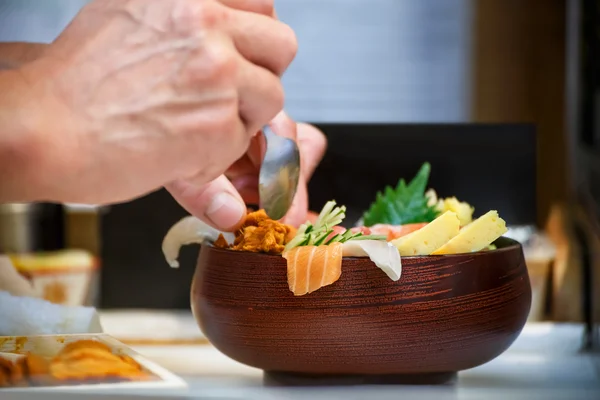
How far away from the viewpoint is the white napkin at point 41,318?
701 millimetres

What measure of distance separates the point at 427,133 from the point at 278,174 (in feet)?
3.14

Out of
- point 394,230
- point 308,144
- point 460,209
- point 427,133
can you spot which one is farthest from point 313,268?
point 427,133

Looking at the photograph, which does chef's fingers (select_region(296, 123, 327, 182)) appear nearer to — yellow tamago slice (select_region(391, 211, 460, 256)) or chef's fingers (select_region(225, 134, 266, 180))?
chef's fingers (select_region(225, 134, 266, 180))

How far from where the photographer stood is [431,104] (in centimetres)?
338

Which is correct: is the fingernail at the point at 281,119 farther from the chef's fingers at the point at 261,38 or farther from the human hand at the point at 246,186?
the chef's fingers at the point at 261,38

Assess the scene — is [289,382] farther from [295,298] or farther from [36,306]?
[36,306]

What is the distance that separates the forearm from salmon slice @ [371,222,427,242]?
396mm

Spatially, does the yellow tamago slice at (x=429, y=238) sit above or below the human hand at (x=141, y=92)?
below

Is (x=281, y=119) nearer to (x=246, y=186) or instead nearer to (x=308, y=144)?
(x=246, y=186)

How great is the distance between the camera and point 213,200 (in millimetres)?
727

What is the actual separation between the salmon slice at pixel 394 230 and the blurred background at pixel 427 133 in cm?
23

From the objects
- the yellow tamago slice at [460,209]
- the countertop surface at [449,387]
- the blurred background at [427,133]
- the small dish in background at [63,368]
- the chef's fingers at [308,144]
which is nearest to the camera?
the small dish in background at [63,368]

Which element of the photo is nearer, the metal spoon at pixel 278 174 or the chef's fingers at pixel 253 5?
the chef's fingers at pixel 253 5

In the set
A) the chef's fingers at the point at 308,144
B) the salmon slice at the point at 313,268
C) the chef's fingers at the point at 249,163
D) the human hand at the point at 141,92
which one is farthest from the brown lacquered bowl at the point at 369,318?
the chef's fingers at the point at 308,144
